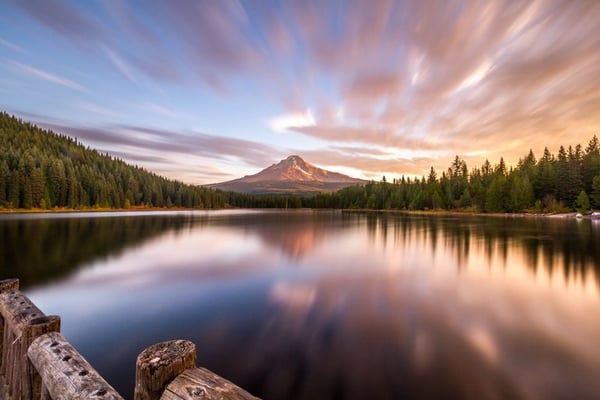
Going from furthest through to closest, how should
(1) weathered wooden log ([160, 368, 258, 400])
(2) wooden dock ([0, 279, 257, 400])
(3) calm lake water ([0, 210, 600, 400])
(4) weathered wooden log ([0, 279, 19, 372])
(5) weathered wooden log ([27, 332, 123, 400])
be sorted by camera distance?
(3) calm lake water ([0, 210, 600, 400]) → (4) weathered wooden log ([0, 279, 19, 372]) → (5) weathered wooden log ([27, 332, 123, 400]) → (2) wooden dock ([0, 279, 257, 400]) → (1) weathered wooden log ([160, 368, 258, 400])

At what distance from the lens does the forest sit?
79.0 metres

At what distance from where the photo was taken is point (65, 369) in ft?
9.44

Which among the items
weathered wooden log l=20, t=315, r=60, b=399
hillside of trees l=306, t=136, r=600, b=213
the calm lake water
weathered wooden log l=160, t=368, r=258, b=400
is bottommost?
the calm lake water

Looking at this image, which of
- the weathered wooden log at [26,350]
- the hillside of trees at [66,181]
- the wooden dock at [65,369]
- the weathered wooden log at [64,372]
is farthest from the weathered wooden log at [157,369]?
the hillside of trees at [66,181]

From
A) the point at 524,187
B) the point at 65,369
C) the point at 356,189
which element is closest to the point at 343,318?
the point at 65,369

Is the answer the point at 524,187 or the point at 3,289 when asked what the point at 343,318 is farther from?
the point at 524,187

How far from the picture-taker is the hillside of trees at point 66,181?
261 ft

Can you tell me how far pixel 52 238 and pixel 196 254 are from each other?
1462 centimetres

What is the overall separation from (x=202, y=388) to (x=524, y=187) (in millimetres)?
105690

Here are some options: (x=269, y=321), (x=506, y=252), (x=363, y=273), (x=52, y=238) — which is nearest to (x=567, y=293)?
(x=363, y=273)

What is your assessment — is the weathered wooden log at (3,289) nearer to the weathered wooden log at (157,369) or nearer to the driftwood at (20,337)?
the driftwood at (20,337)

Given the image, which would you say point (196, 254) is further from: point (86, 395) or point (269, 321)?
point (86, 395)

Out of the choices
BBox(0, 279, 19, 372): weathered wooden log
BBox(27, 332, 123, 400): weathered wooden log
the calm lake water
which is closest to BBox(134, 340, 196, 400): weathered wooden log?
BBox(27, 332, 123, 400): weathered wooden log

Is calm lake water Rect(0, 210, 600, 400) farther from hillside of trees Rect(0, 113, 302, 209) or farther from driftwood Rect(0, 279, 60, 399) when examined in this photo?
hillside of trees Rect(0, 113, 302, 209)
